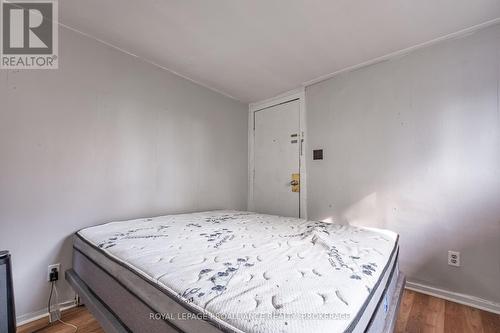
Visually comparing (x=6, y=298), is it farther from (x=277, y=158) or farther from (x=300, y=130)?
(x=300, y=130)

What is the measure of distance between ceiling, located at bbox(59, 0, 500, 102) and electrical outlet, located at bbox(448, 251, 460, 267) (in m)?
1.89

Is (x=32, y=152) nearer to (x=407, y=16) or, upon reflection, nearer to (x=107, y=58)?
(x=107, y=58)

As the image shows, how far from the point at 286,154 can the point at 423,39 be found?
184 cm

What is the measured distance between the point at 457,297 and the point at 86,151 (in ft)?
11.1

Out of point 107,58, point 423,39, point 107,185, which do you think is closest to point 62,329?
point 107,185

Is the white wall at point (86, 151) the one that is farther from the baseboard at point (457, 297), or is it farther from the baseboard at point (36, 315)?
the baseboard at point (457, 297)

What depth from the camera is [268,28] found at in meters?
1.83

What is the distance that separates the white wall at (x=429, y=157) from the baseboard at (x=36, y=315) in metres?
2.59

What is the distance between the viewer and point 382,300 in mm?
1033

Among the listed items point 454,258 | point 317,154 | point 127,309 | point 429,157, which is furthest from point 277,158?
point 127,309

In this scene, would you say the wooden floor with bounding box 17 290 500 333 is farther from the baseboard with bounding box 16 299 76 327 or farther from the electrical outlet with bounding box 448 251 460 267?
the electrical outlet with bounding box 448 251 460 267

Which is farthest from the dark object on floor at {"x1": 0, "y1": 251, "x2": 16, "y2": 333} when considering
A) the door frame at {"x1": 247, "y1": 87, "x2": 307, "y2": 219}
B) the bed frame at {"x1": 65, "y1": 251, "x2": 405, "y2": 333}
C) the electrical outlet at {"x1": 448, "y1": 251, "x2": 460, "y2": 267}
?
the electrical outlet at {"x1": 448, "y1": 251, "x2": 460, "y2": 267}

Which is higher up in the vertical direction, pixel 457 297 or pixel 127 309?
pixel 127 309

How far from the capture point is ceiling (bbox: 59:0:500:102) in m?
1.59
